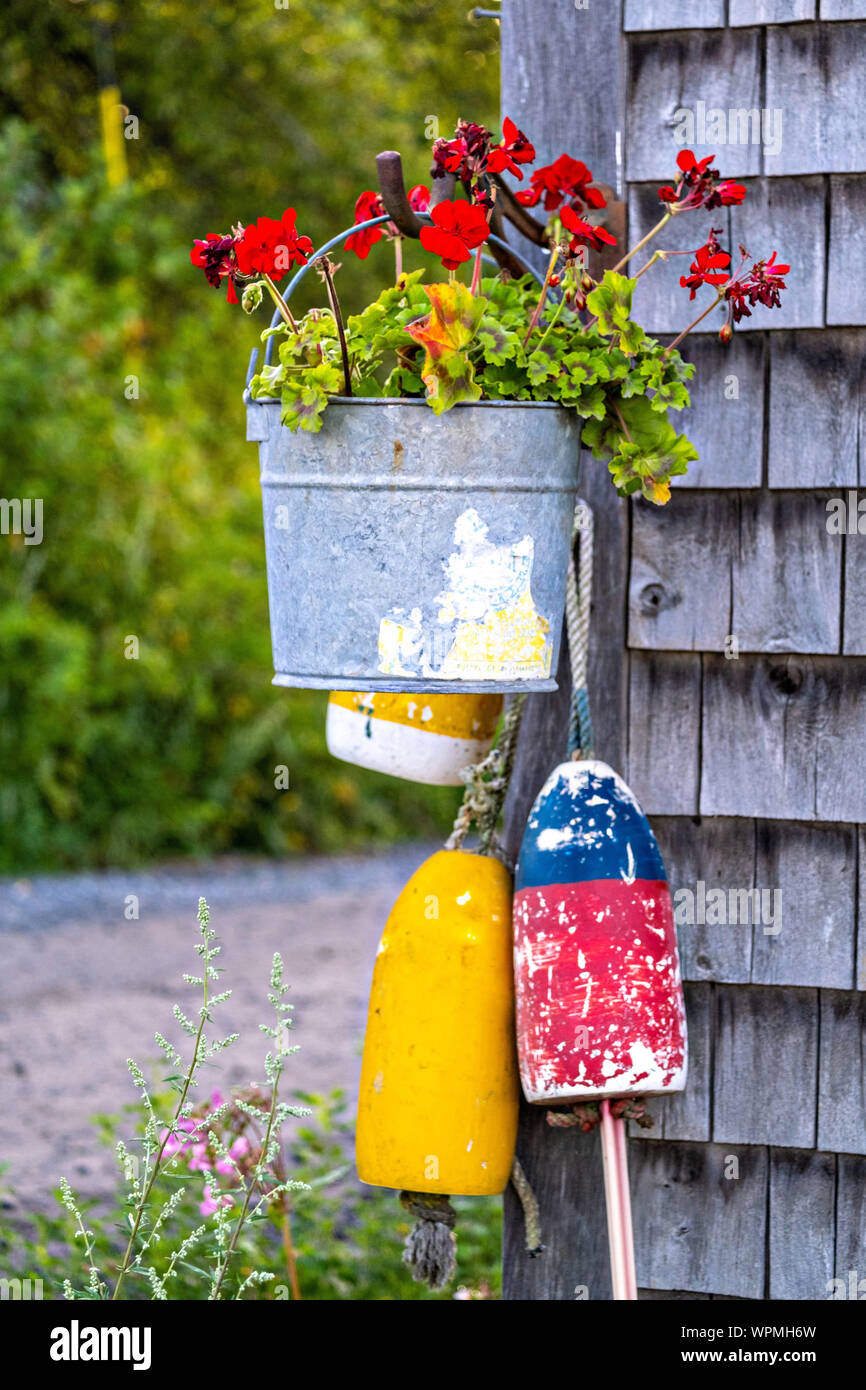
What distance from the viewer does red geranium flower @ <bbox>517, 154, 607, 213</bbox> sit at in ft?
5.24

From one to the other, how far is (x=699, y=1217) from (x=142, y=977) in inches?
126

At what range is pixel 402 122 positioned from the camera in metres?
7.62

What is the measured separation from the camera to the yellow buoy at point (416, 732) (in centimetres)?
181

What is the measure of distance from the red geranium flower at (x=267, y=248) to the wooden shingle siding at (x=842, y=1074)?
3.63 ft

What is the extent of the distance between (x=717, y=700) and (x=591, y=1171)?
0.65 meters

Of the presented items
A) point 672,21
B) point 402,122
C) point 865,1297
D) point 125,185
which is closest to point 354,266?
point 402,122

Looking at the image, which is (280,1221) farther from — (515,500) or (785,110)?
(785,110)

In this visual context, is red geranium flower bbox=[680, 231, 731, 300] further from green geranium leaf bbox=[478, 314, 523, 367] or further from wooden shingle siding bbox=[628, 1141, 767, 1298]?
wooden shingle siding bbox=[628, 1141, 767, 1298]

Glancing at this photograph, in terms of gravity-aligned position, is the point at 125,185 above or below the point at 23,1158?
above

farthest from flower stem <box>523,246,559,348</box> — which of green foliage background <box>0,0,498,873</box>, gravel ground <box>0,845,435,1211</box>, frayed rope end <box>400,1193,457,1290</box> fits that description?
green foliage background <box>0,0,498,873</box>

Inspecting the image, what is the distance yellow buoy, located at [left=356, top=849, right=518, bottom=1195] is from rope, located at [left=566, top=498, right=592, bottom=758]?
0.20 m

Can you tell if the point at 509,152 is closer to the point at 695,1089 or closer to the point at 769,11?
the point at 769,11

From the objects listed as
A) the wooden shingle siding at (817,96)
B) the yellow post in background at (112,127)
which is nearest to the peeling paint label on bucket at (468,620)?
the wooden shingle siding at (817,96)

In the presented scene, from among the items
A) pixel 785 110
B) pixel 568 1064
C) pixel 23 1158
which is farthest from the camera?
pixel 23 1158
